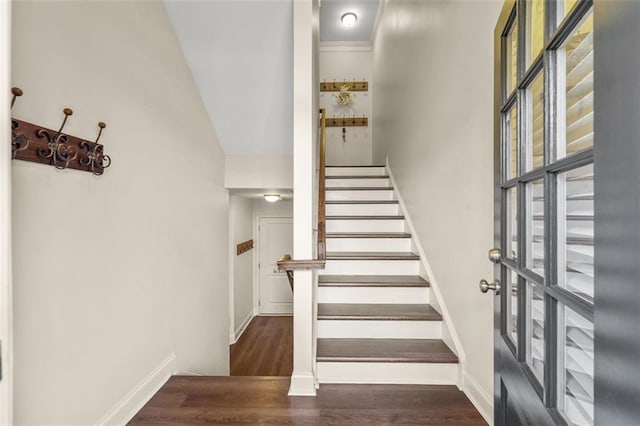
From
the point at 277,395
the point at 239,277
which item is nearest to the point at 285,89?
the point at 277,395

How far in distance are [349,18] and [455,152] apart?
3.83m

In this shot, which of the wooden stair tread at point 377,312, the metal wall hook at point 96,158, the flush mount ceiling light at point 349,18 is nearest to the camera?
the metal wall hook at point 96,158

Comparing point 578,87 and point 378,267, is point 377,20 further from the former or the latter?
point 578,87

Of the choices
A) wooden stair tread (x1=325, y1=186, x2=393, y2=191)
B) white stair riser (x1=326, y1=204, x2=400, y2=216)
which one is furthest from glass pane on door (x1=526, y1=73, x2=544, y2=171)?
wooden stair tread (x1=325, y1=186, x2=393, y2=191)

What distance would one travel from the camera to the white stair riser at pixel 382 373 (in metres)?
1.93

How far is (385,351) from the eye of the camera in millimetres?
2018

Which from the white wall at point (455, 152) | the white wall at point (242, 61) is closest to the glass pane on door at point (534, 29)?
the white wall at point (455, 152)

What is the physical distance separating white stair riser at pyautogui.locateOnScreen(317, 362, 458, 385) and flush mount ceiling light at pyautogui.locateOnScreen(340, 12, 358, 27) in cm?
471

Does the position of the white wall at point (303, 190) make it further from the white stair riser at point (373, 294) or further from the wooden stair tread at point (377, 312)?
the white stair riser at point (373, 294)

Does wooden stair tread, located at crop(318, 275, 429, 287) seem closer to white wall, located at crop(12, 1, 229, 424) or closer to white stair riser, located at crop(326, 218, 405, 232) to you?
white stair riser, located at crop(326, 218, 405, 232)

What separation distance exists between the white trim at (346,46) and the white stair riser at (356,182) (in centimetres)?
273

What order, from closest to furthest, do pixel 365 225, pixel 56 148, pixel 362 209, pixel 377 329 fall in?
pixel 56 148 → pixel 377 329 → pixel 365 225 → pixel 362 209

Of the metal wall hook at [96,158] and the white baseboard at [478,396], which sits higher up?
the metal wall hook at [96,158]

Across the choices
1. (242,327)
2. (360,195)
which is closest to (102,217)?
(360,195)
